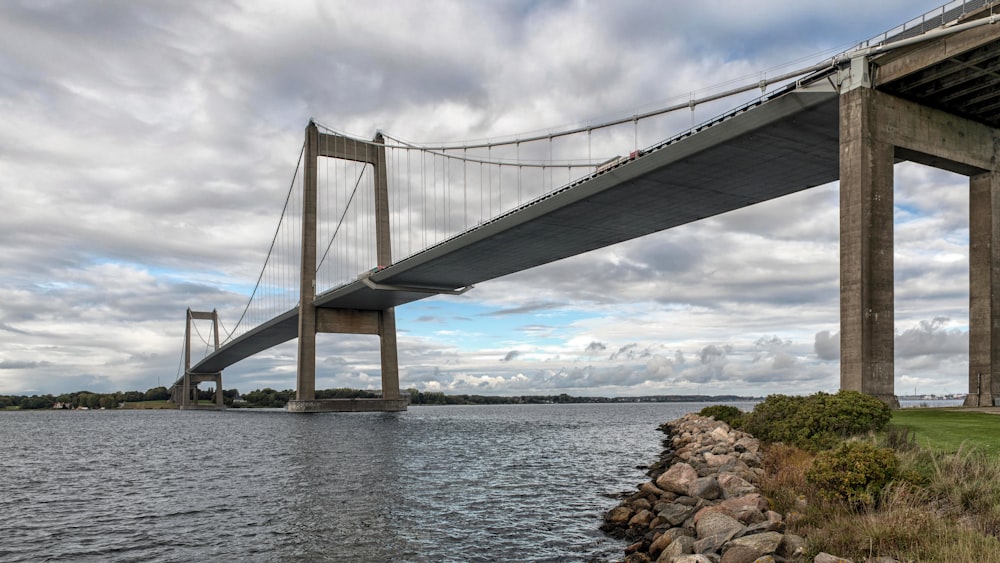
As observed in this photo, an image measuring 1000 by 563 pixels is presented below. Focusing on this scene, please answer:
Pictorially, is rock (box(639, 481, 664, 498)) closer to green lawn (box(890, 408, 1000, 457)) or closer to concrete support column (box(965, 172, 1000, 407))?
green lawn (box(890, 408, 1000, 457))

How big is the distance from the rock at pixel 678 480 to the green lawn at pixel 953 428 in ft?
15.9

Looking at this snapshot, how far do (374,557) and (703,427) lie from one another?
2161 centimetres

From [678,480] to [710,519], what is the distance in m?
5.08

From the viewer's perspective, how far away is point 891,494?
1077cm

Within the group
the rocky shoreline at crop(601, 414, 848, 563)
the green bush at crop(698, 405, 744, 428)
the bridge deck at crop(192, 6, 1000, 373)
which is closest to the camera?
the rocky shoreline at crop(601, 414, 848, 563)

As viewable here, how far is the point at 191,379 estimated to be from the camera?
429 ft

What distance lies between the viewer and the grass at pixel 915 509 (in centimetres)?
841

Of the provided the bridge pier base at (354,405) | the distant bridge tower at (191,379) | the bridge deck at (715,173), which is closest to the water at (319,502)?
the bridge deck at (715,173)

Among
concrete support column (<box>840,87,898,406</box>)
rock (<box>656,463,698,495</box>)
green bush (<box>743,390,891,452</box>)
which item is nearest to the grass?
green bush (<box>743,390,891,452</box>)

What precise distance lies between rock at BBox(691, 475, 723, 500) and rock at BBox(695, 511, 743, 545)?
100 inches

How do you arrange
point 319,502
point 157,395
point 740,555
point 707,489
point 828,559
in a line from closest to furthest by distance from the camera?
point 828,559
point 740,555
point 707,489
point 319,502
point 157,395

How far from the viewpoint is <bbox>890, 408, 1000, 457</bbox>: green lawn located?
14711 millimetres

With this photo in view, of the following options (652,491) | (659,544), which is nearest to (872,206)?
(652,491)

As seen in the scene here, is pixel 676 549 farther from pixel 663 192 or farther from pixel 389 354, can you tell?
pixel 389 354
